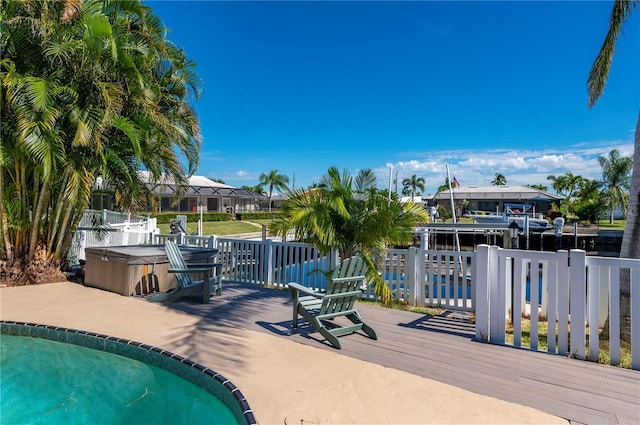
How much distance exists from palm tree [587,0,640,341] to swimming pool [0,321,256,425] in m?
5.14

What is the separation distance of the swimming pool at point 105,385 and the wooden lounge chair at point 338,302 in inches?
54.9

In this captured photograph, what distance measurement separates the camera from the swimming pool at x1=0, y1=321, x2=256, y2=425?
10.5 feet

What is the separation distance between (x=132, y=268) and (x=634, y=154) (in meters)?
8.25

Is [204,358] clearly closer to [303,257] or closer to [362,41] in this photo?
[303,257]

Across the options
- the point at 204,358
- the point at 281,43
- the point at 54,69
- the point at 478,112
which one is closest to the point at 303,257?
the point at 204,358

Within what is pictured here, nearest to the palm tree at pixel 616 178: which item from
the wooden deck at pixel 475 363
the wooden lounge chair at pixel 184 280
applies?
the wooden deck at pixel 475 363

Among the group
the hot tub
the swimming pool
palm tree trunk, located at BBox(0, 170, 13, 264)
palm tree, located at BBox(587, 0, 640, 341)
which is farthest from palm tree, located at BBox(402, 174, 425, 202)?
the swimming pool

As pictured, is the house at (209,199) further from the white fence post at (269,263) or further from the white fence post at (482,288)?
the white fence post at (482,288)

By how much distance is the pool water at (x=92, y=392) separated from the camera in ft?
10.6

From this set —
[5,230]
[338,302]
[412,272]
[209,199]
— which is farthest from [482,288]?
[209,199]

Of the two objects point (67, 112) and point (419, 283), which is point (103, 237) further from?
point (419, 283)

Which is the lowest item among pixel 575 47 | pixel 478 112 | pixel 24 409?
pixel 24 409

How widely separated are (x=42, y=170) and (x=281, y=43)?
1319 centimetres

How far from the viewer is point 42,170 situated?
710cm
